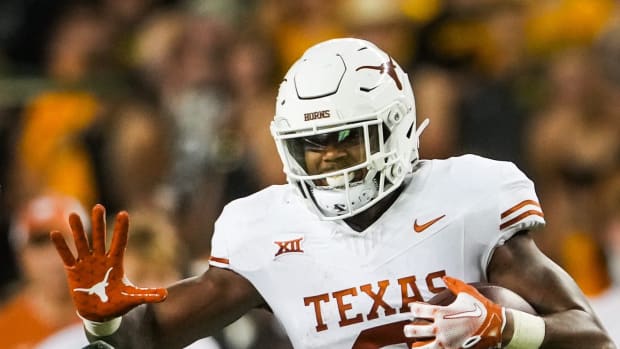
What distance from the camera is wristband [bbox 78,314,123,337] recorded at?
11.3ft

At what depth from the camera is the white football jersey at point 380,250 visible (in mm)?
3434

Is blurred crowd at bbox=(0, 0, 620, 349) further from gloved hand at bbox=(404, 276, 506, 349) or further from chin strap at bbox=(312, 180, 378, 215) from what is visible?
gloved hand at bbox=(404, 276, 506, 349)

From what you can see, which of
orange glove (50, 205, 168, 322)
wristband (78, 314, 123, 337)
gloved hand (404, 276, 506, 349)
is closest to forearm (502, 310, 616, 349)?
gloved hand (404, 276, 506, 349)

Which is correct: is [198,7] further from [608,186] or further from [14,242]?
[608,186]

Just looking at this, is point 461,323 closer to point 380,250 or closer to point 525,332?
point 525,332

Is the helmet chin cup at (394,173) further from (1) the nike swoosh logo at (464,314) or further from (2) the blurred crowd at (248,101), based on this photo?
(2) the blurred crowd at (248,101)

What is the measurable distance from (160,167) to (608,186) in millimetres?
2125

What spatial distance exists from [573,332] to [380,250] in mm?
535

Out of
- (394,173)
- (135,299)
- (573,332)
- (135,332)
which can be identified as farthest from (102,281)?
(573,332)

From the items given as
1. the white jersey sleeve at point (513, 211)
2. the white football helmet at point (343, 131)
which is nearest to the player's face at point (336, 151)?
the white football helmet at point (343, 131)

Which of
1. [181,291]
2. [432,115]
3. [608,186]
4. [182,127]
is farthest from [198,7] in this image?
[181,291]

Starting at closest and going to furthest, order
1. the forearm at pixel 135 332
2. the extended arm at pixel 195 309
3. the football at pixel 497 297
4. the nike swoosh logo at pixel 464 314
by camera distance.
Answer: the nike swoosh logo at pixel 464 314, the football at pixel 497 297, the forearm at pixel 135 332, the extended arm at pixel 195 309

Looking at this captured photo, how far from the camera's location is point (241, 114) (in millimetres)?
6566

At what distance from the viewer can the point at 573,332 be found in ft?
10.8
